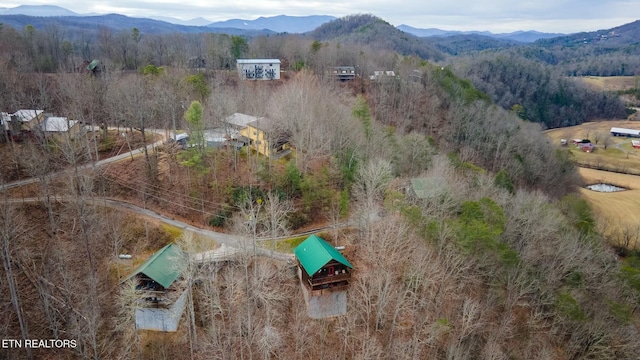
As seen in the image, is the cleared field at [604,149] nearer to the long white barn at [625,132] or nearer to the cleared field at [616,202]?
the long white barn at [625,132]

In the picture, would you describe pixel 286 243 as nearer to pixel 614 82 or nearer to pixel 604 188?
pixel 604 188

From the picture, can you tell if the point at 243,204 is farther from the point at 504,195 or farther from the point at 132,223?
the point at 504,195

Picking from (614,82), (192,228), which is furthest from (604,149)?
(614,82)

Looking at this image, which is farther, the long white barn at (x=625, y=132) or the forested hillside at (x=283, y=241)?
the long white barn at (x=625, y=132)

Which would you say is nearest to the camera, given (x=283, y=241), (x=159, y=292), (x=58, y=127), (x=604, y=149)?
(x=159, y=292)

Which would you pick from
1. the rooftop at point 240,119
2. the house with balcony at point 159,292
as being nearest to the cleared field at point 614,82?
the rooftop at point 240,119
